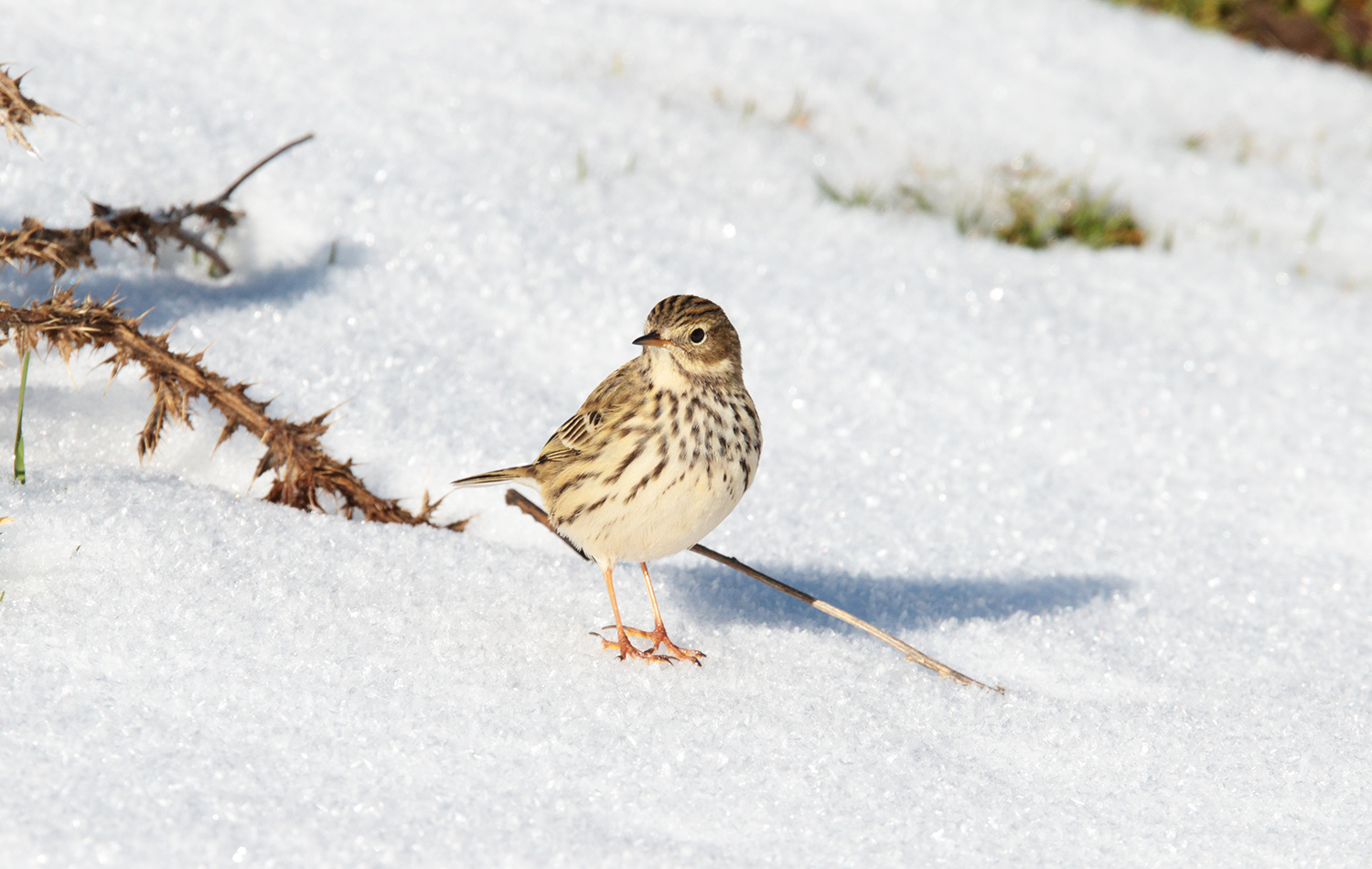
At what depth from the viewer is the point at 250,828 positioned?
8.61ft

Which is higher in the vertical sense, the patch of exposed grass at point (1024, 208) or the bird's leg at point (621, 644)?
the patch of exposed grass at point (1024, 208)

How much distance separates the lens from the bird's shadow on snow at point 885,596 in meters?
4.13

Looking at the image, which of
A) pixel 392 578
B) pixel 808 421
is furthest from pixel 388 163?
pixel 392 578

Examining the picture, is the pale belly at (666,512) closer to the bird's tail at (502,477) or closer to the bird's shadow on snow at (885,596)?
the bird's tail at (502,477)

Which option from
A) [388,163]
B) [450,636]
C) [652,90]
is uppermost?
[652,90]

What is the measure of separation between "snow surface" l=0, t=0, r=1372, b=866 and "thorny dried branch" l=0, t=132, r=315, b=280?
27 cm

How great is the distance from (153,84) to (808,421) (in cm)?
360

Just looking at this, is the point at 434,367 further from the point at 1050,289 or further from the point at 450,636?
the point at 1050,289

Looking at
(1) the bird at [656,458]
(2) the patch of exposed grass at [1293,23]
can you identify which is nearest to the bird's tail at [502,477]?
(1) the bird at [656,458]

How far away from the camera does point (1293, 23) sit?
31.0 feet

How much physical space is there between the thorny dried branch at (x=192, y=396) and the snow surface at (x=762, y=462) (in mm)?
141

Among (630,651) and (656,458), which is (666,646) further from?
(656,458)

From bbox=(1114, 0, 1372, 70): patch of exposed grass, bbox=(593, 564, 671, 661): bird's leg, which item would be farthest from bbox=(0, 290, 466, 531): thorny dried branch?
bbox=(1114, 0, 1372, 70): patch of exposed grass

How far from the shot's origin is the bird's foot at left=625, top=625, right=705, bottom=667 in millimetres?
3709
